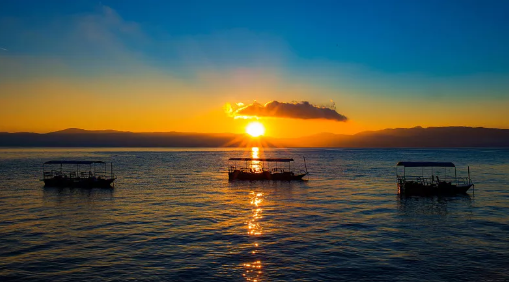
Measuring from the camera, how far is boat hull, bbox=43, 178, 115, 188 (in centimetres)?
7600

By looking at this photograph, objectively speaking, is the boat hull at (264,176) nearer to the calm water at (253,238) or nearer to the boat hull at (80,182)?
the boat hull at (80,182)

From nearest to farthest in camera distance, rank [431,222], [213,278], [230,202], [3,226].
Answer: [213,278], [3,226], [431,222], [230,202]

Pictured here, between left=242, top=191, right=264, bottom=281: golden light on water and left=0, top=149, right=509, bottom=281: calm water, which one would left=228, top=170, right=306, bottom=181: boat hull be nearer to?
left=242, top=191, right=264, bottom=281: golden light on water

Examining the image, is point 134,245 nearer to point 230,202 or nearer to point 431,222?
point 230,202

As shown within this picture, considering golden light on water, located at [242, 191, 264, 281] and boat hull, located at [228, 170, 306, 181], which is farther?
boat hull, located at [228, 170, 306, 181]

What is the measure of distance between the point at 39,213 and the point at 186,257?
28.8 metres

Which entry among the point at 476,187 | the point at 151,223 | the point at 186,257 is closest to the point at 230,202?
the point at 151,223

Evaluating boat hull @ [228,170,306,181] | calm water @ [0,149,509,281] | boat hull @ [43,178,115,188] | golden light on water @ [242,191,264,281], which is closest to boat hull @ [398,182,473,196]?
calm water @ [0,149,509,281]

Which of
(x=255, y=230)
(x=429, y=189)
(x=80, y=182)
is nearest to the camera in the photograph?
(x=255, y=230)

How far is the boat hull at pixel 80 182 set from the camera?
249ft

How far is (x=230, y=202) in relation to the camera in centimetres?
5734

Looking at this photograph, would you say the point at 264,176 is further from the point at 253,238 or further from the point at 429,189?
the point at 253,238

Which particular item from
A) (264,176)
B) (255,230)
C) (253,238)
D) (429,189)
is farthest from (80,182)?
(429,189)

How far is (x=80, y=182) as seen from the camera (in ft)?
249
